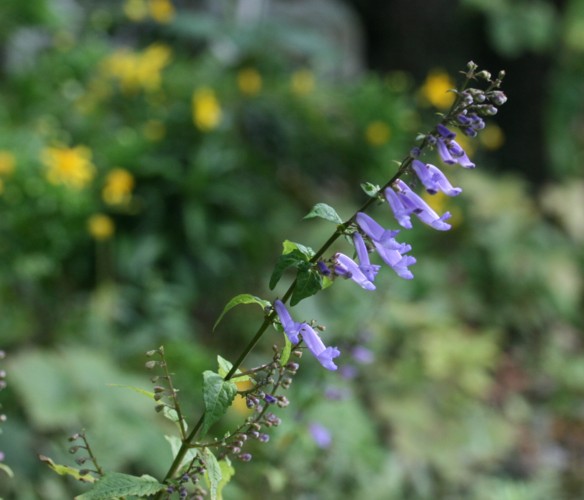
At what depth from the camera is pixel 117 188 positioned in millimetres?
3904

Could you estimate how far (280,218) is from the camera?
4906 millimetres

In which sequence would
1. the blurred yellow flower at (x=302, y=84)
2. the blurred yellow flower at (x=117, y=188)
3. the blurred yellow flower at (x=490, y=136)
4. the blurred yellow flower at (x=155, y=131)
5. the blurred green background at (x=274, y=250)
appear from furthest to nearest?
the blurred yellow flower at (x=490, y=136)
the blurred yellow flower at (x=302, y=84)
the blurred yellow flower at (x=155, y=131)
the blurred yellow flower at (x=117, y=188)
the blurred green background at (x=274, y=250)

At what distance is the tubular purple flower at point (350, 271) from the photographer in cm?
120

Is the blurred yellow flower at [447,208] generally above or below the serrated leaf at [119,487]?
above

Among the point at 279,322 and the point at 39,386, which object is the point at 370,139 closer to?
the point at 39,386

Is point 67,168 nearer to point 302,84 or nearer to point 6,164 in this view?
point 6,164

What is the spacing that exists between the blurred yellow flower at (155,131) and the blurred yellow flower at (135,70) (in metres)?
0.34

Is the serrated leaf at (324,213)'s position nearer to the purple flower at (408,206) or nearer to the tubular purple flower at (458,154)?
the purple flower at (408,206)

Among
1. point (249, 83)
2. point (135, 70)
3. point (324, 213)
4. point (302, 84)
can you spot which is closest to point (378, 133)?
point (302, 84)

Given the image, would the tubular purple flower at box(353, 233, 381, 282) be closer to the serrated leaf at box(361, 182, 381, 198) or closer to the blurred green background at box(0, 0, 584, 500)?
the serrated leaf at box(361, 182, 381, 198)

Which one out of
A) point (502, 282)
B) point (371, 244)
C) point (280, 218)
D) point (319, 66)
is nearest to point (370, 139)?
point (280, 218)

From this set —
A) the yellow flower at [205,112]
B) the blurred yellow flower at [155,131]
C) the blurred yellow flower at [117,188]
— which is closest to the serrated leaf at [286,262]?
→ the blurred yellow flower at [117,188]

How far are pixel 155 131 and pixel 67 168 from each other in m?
0.97

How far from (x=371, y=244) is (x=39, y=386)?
7.30ft
